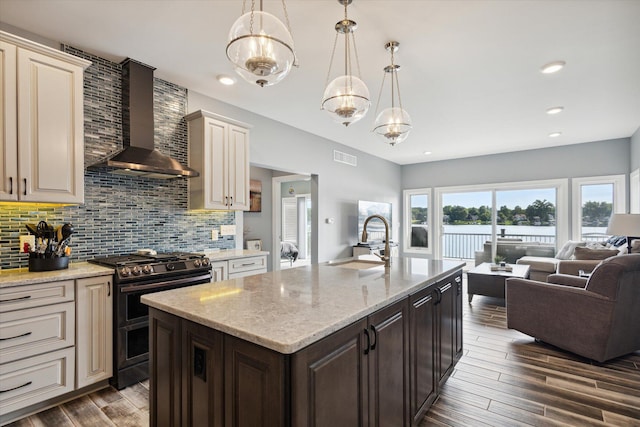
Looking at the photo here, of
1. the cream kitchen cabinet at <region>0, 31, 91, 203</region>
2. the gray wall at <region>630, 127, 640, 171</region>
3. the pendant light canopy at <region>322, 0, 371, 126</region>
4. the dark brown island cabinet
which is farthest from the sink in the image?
the gray wall at <region>630, 127, 640, 171</region>

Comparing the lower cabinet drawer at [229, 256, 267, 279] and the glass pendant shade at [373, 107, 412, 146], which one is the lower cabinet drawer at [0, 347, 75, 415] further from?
the glass pendant shade at [373, 107, 412, 146]

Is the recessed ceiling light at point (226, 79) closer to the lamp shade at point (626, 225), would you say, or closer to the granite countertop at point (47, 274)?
the granite countertop at point (47, 274)

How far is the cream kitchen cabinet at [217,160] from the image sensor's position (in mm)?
3408

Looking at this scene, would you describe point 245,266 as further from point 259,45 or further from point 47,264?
point 259,45

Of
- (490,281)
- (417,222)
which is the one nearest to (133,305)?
(490,281)

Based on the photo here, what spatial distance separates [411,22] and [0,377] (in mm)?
3645

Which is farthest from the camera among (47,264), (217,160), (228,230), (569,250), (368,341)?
(569,250)

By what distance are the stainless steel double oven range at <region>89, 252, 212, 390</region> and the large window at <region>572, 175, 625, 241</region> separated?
7148mm

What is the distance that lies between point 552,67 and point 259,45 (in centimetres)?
298

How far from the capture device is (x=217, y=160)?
350 cm

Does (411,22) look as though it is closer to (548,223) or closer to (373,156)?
(373,156)

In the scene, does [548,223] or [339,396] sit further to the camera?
[548,223]

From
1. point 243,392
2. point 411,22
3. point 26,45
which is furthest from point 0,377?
point 411,22

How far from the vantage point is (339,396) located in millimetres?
1229
